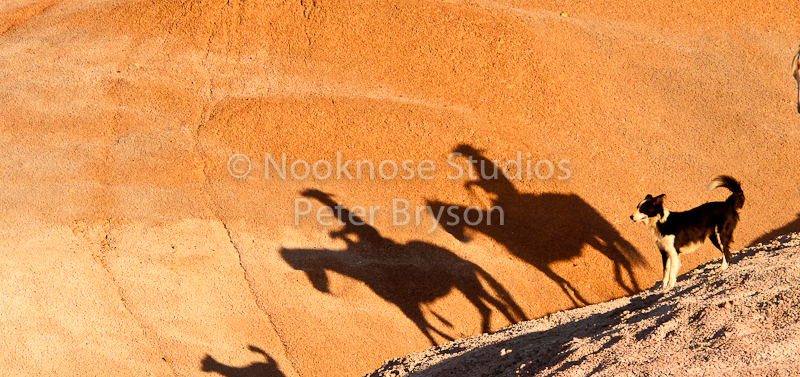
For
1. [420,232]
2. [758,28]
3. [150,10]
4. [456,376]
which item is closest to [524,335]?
[456,376]

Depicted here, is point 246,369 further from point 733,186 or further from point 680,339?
point 733,186

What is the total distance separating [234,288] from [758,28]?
13.9m

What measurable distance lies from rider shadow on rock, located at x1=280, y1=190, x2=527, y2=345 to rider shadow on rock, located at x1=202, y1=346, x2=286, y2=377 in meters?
1.76

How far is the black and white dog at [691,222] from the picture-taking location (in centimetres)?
908

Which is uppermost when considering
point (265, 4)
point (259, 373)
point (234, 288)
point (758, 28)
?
point (758, 28)

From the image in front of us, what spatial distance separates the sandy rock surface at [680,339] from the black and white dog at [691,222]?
557 millimetres

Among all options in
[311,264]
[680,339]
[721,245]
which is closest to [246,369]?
[311,264]

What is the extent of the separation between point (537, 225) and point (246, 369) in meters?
6.61

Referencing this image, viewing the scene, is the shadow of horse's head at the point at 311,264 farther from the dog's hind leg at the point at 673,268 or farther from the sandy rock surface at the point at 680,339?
the dog's hind leg at the point at 673,268

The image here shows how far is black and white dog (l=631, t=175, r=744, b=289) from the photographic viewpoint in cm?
908

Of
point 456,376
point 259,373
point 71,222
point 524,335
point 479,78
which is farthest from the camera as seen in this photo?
point 479,78

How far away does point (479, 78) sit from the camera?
1272cm

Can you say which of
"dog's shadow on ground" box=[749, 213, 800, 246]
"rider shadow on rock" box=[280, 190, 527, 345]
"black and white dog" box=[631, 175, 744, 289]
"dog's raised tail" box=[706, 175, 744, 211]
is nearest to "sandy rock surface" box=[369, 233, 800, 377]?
"black and white dog" box=[631, 175, 744, 289]

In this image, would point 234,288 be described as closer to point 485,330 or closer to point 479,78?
point 485,330
